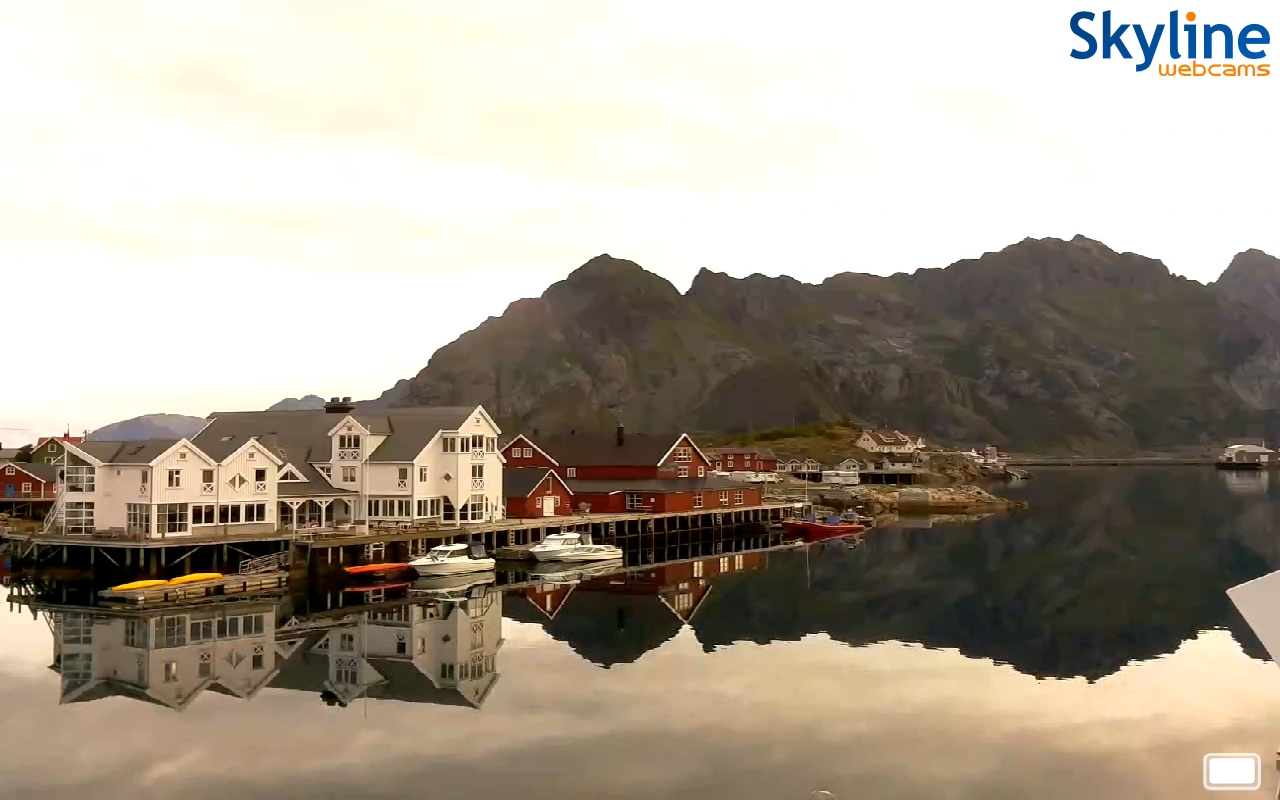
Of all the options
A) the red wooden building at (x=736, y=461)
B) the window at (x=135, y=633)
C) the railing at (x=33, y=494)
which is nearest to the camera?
the window at (x=135, y=633)

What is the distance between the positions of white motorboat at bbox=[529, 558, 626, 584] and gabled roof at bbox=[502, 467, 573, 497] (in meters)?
9.93

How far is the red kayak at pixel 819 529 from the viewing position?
3692 inches

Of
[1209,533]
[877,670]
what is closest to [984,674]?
A: [877,670]

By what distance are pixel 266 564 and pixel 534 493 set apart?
24536 millimetres

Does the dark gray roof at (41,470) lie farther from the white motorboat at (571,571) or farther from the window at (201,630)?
the window at (201,630)

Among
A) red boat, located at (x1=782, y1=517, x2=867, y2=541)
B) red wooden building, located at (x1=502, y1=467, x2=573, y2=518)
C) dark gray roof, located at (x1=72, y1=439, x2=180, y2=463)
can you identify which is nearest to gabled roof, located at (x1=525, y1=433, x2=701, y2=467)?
red wooden building, located at (x1=502, y1=467, x2=573, y2=518)

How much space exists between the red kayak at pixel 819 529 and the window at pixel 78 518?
A: 55418 mm

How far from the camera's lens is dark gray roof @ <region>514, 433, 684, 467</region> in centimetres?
9650

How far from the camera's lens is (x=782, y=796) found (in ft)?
89.4

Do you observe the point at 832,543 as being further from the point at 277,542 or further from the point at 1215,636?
the point at 277,542

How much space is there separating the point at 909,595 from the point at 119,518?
146 feet

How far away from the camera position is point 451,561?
62625 mm

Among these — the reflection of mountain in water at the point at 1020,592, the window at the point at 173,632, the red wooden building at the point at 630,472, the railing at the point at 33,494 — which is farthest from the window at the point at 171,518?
the railing at the point at 33,494

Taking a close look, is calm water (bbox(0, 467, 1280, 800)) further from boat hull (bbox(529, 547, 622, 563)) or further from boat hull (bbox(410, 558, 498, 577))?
boat hull (bbox(529, 547, 622, 563))
